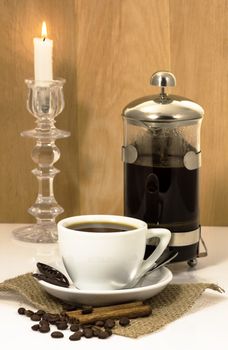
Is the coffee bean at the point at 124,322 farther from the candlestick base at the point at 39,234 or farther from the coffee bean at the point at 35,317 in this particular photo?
the candlestick base at the point at 39,234

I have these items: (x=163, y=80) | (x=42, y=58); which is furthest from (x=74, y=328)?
(x=42, y=58)

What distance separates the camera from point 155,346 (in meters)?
0.98

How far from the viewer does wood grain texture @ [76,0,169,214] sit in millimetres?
1474

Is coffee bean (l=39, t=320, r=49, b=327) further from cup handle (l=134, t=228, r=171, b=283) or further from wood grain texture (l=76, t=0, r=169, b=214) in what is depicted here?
wood grain texture (l=76, t=0, r=169, b=214)

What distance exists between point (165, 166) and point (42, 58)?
29 centimetres

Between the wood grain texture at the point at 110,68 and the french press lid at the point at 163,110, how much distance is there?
0.22m

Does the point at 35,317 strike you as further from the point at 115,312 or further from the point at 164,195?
the point at 164,195

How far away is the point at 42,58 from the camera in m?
1.42

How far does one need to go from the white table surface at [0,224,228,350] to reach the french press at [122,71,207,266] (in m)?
0.05

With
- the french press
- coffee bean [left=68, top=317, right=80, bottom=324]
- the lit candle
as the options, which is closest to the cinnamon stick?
coffee bean [left=68, top=317, right=80, bottom=324]

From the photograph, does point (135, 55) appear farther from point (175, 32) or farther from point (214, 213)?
point (214, 213)

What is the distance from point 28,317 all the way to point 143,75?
540 millimetres

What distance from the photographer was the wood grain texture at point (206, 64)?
1456 millimetres

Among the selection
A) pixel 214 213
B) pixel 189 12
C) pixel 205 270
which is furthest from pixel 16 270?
pixel 189 12
